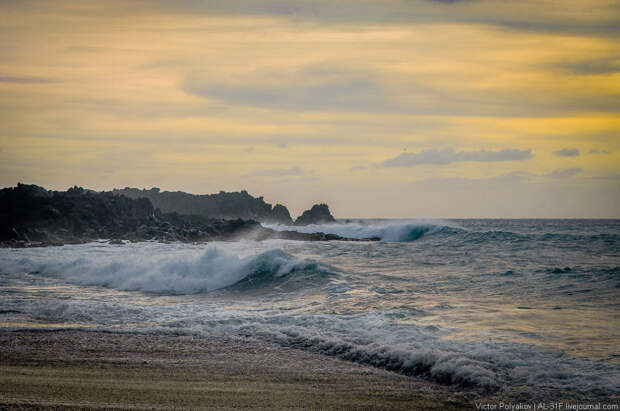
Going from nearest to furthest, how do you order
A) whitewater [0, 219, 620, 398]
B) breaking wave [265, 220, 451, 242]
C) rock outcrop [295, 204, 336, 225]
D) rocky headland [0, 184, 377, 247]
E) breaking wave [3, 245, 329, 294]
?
whitewater [0, 219, 620, 398]
breaking wave [3, 245, 329, 294]
rocky headland [0, 184, 377, 247]
breaking wave [265, 220, 451, 242]
rock outcrop [295, 204, 336, 225]

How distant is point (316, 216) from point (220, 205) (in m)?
16.8

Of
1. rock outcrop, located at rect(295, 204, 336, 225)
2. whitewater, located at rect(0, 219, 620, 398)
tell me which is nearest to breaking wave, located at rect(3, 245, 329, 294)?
whitewater, located at rect(0, 219, 620, 398)

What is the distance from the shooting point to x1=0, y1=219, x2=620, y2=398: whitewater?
7.05 metres

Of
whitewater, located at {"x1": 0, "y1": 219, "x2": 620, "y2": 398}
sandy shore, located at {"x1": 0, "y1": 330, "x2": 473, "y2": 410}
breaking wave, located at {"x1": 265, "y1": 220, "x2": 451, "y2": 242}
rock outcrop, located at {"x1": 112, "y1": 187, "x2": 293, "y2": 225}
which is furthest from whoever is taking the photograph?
rock outcrop, located at {"x1": 112, "y1": 187, "x2": 293, "y2": 225}

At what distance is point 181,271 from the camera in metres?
18.2

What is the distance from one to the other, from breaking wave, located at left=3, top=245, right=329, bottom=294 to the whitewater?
0.06 meters

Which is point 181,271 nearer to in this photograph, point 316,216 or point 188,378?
point 188,378

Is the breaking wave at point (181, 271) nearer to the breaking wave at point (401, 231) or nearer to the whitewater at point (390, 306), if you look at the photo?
the whitewater at point (390, 306)

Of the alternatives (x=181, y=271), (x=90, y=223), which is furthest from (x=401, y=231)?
(x=181, y=271)

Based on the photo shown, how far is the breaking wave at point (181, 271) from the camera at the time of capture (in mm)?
16875

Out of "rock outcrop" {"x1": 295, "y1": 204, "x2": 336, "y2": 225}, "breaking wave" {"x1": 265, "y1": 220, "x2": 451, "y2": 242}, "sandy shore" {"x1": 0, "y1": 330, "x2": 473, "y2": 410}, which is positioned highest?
"rock outcrop" {"x1": 295, "y1": 204, "x2": 336, "y2": 225}

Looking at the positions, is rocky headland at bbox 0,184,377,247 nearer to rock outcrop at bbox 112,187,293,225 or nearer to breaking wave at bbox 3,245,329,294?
breaking wave at bbox 3,245,329,294

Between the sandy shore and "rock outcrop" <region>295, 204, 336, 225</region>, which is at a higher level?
"rock outcrop" <region>295, 204, 336, 225</region>

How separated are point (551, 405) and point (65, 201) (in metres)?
40.6
